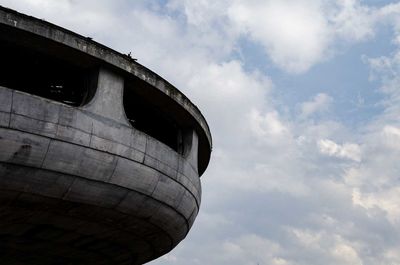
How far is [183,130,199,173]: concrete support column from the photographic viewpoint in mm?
16005

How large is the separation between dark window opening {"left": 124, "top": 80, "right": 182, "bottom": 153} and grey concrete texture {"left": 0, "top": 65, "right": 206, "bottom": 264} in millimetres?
1076

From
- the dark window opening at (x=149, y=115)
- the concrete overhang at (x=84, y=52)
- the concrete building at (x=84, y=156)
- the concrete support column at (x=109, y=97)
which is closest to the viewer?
the concrete building at (x=84, y=156)

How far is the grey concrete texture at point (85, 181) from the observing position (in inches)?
430

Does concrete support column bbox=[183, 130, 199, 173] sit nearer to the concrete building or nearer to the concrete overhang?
the concrete building

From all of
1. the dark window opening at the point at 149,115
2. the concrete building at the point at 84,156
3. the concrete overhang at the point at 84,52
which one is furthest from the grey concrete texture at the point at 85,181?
the dark window opening at the point at 149,115

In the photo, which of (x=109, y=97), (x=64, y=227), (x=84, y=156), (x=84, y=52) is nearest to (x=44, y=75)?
(x=84, y=52)

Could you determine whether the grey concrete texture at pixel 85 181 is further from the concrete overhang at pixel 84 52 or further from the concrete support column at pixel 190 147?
the concrete overhang at pixel 84 52

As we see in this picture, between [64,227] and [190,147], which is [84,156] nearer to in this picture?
[64,227]

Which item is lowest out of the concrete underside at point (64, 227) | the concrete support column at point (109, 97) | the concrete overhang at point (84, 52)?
the concrete underside at point (64, 227)

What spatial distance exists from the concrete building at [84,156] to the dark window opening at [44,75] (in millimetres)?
40

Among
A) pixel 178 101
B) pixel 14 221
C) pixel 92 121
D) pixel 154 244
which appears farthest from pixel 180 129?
pixel 14 221

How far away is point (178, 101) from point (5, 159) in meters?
5.58

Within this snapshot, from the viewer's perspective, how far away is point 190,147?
1620 cm

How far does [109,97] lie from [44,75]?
3.25 metres
